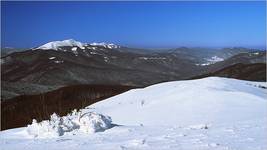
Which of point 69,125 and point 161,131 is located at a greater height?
point 69,125

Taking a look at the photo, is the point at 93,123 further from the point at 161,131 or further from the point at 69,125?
the point at 161,131

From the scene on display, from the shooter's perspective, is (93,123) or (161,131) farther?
(93,123)

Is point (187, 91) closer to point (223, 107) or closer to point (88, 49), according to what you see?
point (223, 107)

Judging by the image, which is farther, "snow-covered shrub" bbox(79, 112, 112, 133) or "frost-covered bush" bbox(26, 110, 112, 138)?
"snow-covered shrub" bbox(79, 112, 112, 133)

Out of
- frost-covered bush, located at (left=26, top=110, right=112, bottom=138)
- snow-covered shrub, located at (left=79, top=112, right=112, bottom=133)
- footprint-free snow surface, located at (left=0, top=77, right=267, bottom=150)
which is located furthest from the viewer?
snow-covered shrub, located at (left=79, top=112, right=112, bottom=133)

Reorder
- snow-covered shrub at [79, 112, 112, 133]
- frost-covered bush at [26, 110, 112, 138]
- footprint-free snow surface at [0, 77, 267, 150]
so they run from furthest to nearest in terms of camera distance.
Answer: snow-covered shrub at [79, 112, 112, 133]
frost-covered bush at [26, 110, 112, 138]
footprint-free snow surface at [0, 77, 267, 150]

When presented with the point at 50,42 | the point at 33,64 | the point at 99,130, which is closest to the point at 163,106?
the point at 99,130

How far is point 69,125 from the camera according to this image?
1068 centimetres

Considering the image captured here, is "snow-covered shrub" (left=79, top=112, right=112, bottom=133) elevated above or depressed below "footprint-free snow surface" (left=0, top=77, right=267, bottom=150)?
above

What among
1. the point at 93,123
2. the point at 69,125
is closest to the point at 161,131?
the point at 93,123

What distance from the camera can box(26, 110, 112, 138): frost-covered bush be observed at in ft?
34.1

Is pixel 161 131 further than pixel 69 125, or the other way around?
pixel 69 125

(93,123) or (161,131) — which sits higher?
(93,123)

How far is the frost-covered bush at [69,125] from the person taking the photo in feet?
34.1
